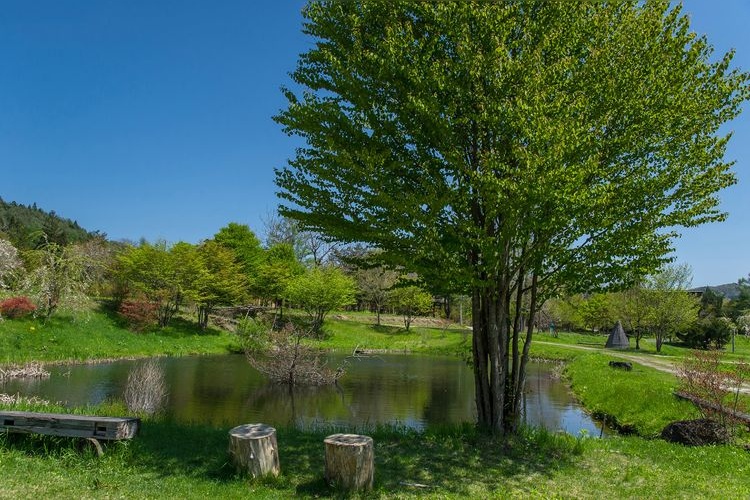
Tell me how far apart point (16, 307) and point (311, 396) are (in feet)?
64.1

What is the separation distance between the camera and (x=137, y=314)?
114 ft

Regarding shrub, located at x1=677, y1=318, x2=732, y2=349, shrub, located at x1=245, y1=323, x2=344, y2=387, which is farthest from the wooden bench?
shrub, located at x1=677, y1=318, x2=732, y2=349

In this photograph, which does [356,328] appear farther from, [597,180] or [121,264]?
[597,180]

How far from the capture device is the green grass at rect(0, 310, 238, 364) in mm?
26266

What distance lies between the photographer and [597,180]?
348 inches

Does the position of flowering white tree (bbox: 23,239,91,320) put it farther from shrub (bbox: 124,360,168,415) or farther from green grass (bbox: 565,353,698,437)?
green grass (bbox: 565,353,698,437)

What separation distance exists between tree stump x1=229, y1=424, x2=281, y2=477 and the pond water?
638cm

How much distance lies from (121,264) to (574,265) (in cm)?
3794

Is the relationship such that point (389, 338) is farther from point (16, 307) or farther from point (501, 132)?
point (501, 132)

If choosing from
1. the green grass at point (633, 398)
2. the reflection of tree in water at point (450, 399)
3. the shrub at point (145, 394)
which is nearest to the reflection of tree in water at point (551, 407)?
the green grass at point (633, 398)

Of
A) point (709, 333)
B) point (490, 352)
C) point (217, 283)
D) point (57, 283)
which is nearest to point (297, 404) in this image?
point (490, 352)

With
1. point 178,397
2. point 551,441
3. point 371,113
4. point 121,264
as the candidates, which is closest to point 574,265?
point 551,441

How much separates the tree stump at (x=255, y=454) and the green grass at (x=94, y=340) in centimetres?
2126

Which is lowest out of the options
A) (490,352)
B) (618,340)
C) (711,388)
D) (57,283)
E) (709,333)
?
(711,388)
